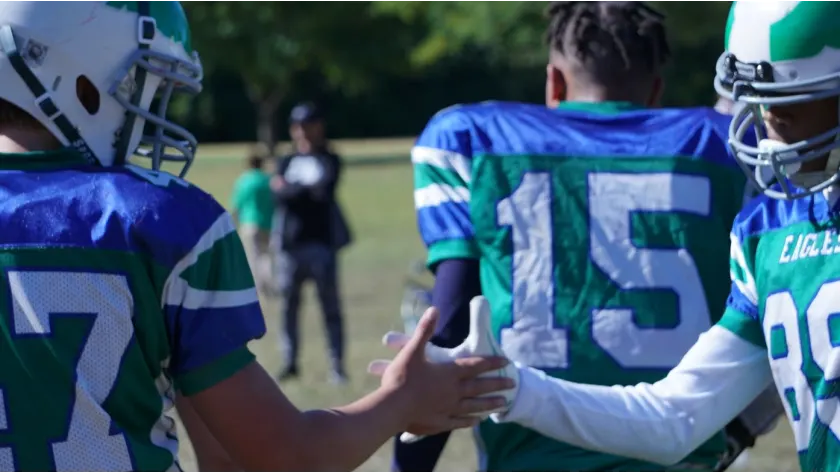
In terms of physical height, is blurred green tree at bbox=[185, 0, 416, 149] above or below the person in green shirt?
below

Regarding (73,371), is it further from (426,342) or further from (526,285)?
(526,285)

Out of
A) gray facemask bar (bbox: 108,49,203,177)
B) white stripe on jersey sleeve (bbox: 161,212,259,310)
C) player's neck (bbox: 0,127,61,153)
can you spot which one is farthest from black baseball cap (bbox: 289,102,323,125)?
white stripe on jersey sleeve (bbox: 161,212,259,310)

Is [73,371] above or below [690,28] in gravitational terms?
above

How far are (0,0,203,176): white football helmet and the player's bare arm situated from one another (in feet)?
1.76

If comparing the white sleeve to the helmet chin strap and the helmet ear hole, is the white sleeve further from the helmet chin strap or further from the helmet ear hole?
the helmet ear hole

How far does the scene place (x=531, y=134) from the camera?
11.8ft

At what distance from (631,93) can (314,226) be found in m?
6.61

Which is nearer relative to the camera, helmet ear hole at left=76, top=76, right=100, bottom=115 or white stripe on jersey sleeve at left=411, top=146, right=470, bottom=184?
helmet ear hole at left=76, top=76, right=100, bottom=115

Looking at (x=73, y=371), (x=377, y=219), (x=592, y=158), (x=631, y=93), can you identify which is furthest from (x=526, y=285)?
(x=377, y=219)

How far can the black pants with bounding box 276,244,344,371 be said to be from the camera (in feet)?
33.0

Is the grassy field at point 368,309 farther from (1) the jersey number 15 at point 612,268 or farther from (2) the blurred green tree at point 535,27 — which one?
(1) the jersey number 15 at point 612,268

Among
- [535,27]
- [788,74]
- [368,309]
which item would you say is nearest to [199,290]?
[788,74]

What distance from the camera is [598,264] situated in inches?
139

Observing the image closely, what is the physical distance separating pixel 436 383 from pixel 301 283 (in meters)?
7.66
